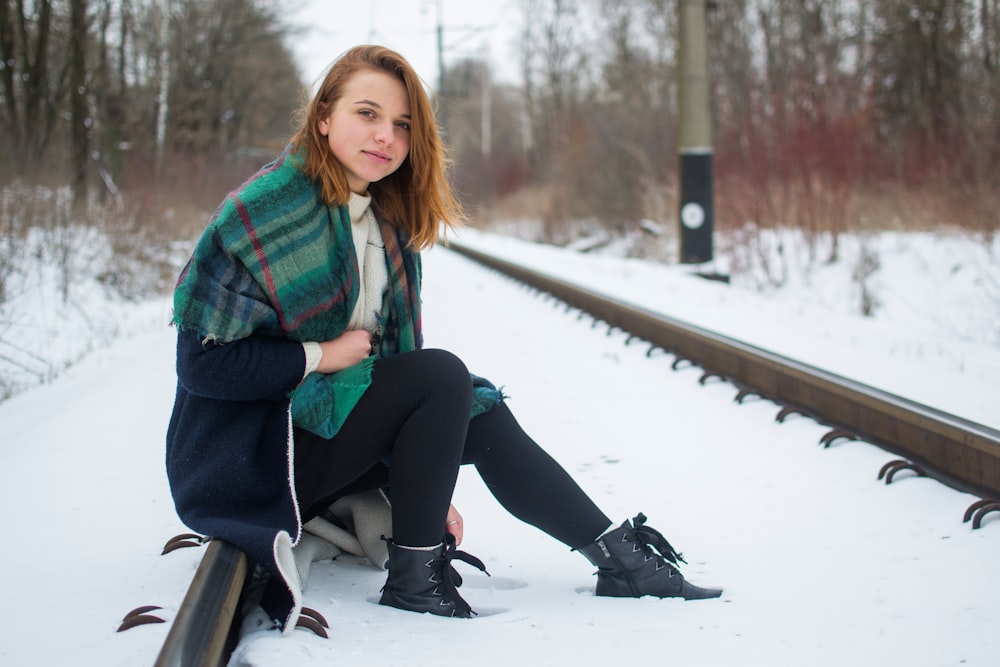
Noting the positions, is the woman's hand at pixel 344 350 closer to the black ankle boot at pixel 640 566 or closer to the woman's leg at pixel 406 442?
the woman's leg at pixel 406 442

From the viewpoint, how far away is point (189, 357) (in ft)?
6.66

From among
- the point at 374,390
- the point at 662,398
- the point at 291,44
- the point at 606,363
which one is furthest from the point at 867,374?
the point at 291,44

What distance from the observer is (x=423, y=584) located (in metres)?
2.17

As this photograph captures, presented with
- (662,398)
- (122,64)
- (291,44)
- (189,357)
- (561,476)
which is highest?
(291,44)

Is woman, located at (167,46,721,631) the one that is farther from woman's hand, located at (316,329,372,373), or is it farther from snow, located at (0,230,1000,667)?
snow, located at (0,230,1000,667)

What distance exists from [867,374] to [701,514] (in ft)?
6.74

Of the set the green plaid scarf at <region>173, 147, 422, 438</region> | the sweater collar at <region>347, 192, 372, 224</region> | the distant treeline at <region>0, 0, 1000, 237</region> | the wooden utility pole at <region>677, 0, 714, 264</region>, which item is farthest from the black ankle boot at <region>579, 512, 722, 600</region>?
the wooden utility pole at <region>677, 0, 714, 264</region>

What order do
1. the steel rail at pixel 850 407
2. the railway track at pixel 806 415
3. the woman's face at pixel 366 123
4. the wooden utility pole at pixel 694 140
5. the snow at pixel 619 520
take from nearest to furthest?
Answer: 1. the railway track at pixel 806 415
2. the snow at pixel 619 520
3. the woman's face at pixel 366 123
4. the steel rail at pixel 850 407
5. the wooden utility pole at pixel 694 140

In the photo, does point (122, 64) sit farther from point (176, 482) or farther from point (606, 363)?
point (176, 482)

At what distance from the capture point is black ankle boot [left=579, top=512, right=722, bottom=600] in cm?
230

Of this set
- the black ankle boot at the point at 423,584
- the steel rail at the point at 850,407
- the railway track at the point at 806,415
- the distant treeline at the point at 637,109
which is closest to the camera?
the railway track at the point at 806,415

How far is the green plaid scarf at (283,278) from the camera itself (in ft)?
6.66

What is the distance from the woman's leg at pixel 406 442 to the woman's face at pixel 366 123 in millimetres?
457

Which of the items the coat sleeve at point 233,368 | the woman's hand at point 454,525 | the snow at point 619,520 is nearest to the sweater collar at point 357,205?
the coat sleeve at point 233,368
